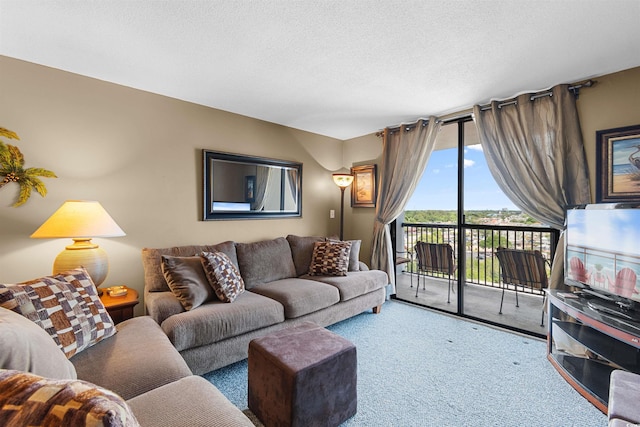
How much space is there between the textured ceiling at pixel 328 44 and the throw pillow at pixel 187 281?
1645 millimetres

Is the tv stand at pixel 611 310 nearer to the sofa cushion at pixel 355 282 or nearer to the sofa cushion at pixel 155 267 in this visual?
the sofa cushion at pixel 355 282

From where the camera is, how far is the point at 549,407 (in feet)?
5.97

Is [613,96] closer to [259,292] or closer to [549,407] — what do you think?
[549,407]

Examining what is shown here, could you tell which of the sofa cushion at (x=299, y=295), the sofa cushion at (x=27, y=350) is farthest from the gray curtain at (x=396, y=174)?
the sofa cushion at (x=27, y=350)

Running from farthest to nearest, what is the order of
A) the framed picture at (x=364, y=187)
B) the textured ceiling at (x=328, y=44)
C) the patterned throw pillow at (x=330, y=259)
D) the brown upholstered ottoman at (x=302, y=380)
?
the framed picture at (x=364, y=187)
the patterned throw pillow at (x=330, y=259)
the textured ceiling at (x=328, y=44)
the brown upholstered ottoman at (x=302, y=380)

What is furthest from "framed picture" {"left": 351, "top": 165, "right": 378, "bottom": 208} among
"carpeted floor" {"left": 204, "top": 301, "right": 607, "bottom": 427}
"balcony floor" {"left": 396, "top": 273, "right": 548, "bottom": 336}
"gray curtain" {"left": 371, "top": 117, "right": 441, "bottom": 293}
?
"carpeted floor" {"left": 204, "top": 301, "right": 607, "bottom": 427}

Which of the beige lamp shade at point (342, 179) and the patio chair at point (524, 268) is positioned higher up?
the beige lamp shade at point (342, 179)

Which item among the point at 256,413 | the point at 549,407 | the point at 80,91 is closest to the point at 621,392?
the point at 549,407

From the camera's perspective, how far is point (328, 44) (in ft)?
6.53

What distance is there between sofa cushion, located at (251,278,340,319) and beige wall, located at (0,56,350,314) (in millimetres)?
919

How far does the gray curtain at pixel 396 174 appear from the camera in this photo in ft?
11.7

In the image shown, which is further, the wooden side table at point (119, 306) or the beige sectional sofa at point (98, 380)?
the wooden side table at point (119, 306)

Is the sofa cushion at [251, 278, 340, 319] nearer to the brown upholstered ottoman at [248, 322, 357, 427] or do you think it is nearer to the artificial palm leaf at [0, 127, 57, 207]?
the brown upholstered ottoman at [248, 322, 357, 427]

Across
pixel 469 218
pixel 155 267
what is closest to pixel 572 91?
pixel 469 218
